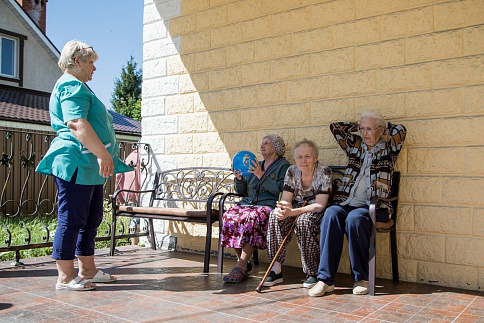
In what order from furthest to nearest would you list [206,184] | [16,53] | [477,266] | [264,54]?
[16,53] < [206,184] < [264,54] < [477,266]

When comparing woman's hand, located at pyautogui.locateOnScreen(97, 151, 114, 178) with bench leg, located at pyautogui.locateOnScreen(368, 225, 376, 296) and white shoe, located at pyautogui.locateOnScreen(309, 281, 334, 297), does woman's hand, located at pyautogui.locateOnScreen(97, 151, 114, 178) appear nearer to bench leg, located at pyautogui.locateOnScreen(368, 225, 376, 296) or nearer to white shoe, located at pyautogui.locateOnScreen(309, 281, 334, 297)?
white shoe, located at pyautogui.locateOnScreen(309, 281, 334, 297)

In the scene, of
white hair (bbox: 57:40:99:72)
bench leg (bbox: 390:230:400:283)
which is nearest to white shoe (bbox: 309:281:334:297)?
bench leg (bbox: 390:230:400:283)

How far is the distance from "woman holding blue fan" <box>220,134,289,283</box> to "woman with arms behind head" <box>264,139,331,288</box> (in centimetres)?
15

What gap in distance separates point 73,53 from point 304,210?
192 cm

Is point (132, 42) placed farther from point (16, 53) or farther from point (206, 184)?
point (206, 184)

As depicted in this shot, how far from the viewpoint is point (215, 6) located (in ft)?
16.4

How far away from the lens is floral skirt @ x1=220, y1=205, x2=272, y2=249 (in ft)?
12.1

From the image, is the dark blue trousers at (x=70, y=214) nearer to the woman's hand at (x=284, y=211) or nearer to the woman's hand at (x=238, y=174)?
the woman's hand at (x=238, y=174)

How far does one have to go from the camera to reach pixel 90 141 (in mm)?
3088

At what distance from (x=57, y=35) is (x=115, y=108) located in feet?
27.6

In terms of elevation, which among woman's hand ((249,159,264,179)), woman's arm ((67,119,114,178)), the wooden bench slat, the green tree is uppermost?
the green tree

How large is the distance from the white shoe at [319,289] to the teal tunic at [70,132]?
162 centimetres

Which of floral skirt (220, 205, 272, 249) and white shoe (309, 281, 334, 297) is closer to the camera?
white shoe (309, 281, 334, 297)

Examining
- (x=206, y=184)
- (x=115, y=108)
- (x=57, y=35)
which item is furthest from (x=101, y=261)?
(x=57, y=35)
